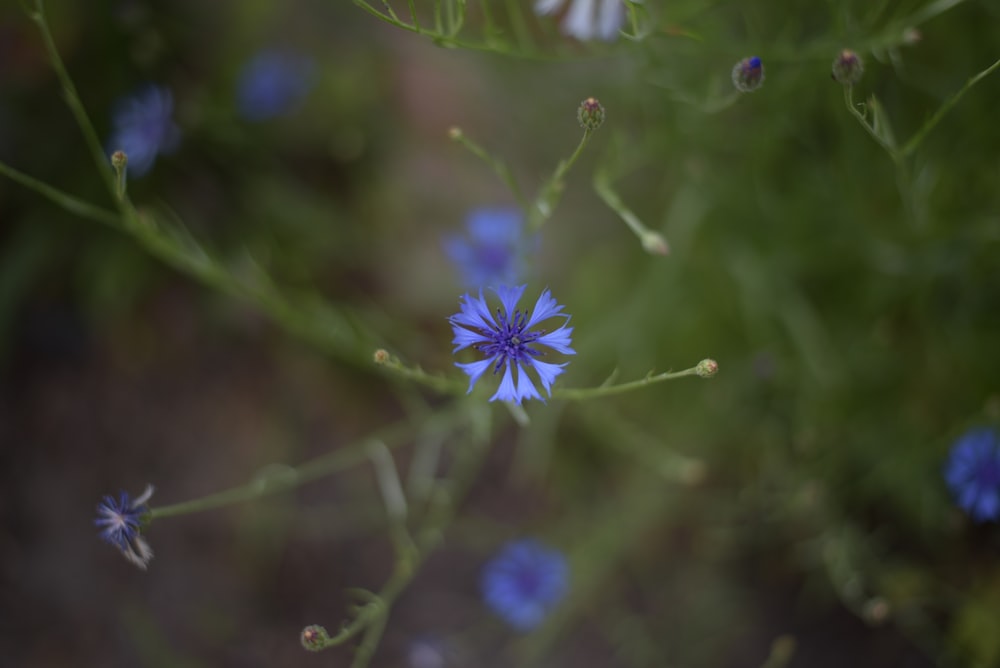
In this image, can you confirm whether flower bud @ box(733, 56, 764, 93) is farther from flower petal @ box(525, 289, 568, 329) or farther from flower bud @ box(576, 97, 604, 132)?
flower petal @ box(525, 289, 568, 329)

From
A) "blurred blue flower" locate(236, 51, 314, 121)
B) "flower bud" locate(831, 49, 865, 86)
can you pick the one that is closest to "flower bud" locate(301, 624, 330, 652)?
"flower bud" locate(831, 49, 865, 86)

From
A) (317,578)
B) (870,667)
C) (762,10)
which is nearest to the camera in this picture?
(762,10)

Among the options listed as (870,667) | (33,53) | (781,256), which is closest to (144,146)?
(33,53)

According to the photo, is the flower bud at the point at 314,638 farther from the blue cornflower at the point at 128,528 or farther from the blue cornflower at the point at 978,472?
the blue cornflower at the point at 978,472

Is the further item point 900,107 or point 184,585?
point 184,585

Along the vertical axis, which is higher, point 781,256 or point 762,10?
point 762,10

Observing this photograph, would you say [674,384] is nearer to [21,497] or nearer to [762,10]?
[762,10]

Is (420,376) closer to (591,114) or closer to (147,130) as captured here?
(591,114)
